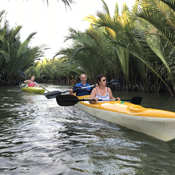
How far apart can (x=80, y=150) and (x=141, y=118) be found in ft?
4.21

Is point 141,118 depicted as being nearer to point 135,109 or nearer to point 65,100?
point 135,109

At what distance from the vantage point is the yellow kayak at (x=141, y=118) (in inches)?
137

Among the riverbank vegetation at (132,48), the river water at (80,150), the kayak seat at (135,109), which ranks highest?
the riverbank vegetation at (132,48)

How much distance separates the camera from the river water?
2.57 meters

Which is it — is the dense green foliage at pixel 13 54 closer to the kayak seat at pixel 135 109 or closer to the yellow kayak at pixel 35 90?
the yellow kayak at pixel 35 90

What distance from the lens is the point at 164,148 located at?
131 inches

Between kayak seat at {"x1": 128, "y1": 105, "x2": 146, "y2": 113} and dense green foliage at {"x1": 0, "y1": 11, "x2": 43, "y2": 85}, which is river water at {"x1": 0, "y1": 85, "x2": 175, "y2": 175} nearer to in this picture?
kayak seat at {"x1": 128, "y1": 105, "x2": 146, "y2": 113}

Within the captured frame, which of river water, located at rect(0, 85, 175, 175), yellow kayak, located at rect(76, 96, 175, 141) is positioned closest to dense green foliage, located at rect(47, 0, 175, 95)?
yellow kayak, located at rect(76, 96, 175, 141)

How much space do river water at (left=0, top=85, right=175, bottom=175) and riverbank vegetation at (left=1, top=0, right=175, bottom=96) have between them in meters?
4.90

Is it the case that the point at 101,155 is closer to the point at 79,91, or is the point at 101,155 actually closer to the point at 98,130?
the point at 98,130

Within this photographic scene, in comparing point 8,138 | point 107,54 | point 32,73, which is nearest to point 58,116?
point 8,138

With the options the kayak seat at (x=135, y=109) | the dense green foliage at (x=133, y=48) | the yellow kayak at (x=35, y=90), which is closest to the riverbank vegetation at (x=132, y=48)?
the dense green foliage at (x=133, y=48)

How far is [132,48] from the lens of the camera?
10.4 meters

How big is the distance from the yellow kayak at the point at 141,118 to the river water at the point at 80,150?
12cm
